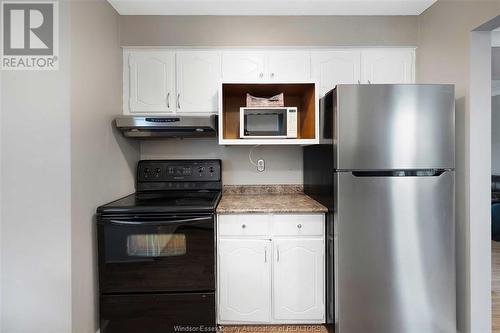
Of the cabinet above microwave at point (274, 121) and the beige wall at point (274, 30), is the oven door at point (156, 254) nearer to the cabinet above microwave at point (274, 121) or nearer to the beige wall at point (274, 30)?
the cabinet above microwave at point (274, 121)

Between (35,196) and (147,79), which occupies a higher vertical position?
(147,79)

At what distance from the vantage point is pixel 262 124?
2.00 m

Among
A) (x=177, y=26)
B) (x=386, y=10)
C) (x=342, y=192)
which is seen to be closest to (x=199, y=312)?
(x=342, y=192)

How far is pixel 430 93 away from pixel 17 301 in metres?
2.64

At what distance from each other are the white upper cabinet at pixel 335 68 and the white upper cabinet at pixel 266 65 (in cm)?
8

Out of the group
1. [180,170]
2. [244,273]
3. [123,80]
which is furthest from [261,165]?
[123,80]

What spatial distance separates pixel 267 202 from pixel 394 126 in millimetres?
986

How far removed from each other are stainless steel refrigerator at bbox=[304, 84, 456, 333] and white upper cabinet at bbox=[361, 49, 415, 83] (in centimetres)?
62

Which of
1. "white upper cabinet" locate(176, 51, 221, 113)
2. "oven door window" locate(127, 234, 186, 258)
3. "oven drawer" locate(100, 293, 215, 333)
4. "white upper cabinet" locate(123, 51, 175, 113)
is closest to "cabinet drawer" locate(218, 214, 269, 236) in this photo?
"oven door window" locate(127, 234, 186, 258)

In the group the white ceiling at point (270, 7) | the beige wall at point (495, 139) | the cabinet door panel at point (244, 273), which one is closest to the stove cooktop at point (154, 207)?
the cabinet door panel at point (244, 273)

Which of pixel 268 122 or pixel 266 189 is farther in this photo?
pixel 266 189

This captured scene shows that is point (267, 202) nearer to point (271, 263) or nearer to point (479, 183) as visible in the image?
point (271, 263)

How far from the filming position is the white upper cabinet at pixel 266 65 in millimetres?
2133

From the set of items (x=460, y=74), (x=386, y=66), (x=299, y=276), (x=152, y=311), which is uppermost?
(x=386, y=66)
